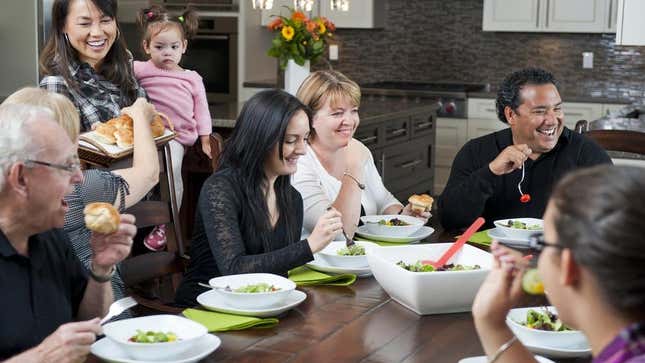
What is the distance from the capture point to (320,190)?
11.2 feet

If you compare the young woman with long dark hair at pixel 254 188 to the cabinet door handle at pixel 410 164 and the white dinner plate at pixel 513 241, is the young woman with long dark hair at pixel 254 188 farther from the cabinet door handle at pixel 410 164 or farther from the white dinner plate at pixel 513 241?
the cabinet door handle at pixel 410 164

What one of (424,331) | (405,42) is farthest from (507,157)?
(405,42)

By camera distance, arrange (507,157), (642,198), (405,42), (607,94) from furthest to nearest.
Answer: (405,42)
(607,94)
(507,157)
(642,198)

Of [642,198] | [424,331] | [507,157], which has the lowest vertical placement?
[424,331]

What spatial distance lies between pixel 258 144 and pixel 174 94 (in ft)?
5.14

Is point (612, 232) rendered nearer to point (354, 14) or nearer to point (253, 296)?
point (253, 296)

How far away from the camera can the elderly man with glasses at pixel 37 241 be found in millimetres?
1796

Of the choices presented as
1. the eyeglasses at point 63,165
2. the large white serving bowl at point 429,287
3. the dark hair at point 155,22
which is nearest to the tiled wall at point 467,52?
the dark hair at point 155,22

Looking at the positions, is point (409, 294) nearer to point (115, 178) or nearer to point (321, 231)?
point (321, 231)

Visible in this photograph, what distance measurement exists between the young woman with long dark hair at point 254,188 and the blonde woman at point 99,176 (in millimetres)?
188

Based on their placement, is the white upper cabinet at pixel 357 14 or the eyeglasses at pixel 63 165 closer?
the eyeglasses at pixel 63 165

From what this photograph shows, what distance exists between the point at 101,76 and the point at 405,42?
482 centimetres

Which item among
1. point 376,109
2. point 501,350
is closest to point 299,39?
point 376,109

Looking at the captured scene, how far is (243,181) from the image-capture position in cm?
285
